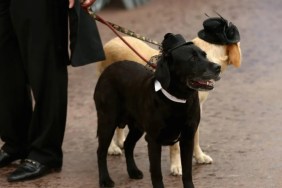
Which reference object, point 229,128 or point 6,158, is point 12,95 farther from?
point 229,128

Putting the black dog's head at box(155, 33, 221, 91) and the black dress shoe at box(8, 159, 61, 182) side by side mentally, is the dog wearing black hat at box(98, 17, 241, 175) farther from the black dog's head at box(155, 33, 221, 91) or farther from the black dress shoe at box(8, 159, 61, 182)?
the black dress shoe at box(8, 159, 61, 182)

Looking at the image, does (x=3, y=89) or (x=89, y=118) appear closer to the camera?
(x=3, y=89)

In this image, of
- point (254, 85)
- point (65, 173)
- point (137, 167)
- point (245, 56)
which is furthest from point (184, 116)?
point (245, 56)

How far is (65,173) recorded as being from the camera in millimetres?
5383

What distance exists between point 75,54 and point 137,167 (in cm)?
97

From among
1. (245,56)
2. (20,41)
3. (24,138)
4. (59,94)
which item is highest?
(20,41)

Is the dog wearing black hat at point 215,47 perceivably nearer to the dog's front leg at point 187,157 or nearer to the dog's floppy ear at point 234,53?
the dog's floppy ear at point 234,53

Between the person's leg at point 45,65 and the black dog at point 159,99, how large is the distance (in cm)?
38

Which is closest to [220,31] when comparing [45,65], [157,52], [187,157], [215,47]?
[215,47]

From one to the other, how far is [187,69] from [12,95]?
1.69m

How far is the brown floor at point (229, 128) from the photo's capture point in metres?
5.14

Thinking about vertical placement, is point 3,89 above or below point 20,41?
below

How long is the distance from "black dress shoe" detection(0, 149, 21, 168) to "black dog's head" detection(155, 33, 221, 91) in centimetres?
173

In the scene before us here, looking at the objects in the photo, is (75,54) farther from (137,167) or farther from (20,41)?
(137,167)
